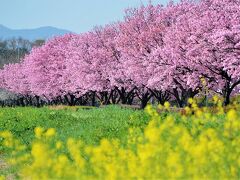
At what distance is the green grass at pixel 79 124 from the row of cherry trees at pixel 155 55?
4.51 m

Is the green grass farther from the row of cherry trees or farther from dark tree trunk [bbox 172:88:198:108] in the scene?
dark tree trunk [bbox 172:88:198:108]

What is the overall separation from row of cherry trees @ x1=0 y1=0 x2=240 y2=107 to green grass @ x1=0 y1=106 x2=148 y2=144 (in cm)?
451

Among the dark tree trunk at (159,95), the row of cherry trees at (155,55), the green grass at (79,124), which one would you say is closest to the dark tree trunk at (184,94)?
the row of cherry trees at (155,55)

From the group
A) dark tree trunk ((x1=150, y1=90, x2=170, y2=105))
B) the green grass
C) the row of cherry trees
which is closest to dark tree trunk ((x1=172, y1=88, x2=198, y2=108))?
the row of cherry trees

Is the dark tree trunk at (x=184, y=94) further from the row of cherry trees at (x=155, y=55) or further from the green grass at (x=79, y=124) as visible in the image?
the green grass at (x=79, y=124)

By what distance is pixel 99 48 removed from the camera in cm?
5544

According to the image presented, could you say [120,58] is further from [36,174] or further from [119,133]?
[36,174]

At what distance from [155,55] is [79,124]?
1308 cm

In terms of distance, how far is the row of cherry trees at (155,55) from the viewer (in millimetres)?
30828

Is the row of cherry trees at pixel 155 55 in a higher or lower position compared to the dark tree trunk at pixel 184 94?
higher

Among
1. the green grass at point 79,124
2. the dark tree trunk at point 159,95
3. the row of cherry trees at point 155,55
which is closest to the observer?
the green grass at point 79,124

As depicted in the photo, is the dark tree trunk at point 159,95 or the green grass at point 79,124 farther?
the dark tree trunk at point 159,95

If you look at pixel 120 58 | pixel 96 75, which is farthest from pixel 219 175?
pixel 96 75

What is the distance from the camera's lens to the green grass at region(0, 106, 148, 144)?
64.6 ft
